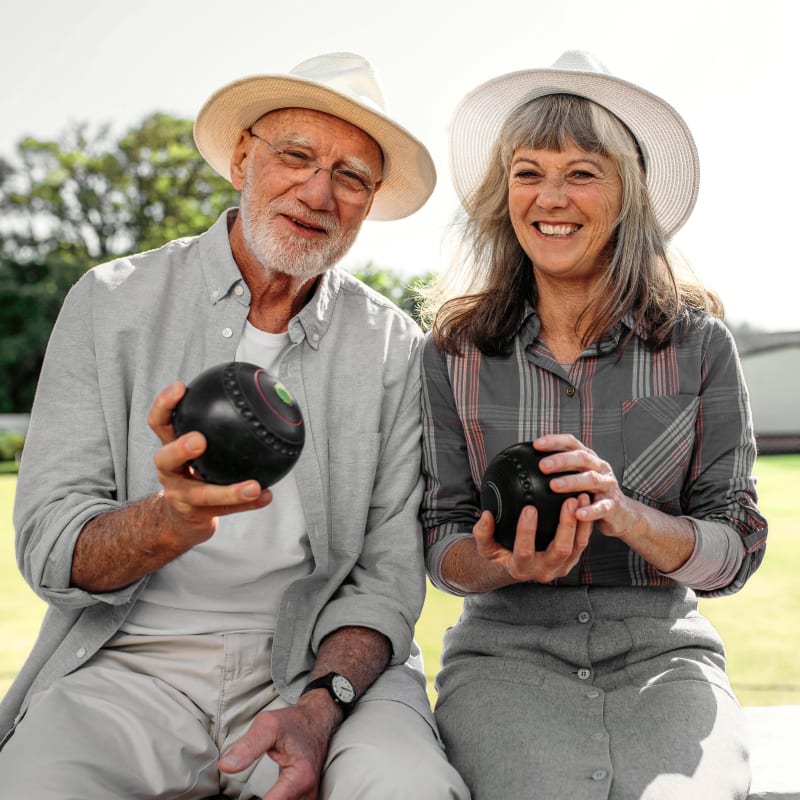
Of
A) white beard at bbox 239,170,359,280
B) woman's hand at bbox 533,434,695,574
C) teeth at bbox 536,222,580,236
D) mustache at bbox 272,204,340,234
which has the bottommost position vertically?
woman's hand at bbox 533,434,695,574

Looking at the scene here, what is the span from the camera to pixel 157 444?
286cm

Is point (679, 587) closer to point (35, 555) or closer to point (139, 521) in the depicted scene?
point (139, 521)

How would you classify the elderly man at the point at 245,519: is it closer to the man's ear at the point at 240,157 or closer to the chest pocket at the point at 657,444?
the man's ear at the point at 240,157

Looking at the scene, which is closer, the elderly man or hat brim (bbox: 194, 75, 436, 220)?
the elderly man

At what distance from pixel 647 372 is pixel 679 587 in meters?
0.65

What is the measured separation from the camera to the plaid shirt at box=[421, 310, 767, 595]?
2891 millimetres

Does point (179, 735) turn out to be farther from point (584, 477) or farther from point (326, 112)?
point (326, 112)

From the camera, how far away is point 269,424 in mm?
2105

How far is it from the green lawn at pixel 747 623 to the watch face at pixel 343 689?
384 centimetres

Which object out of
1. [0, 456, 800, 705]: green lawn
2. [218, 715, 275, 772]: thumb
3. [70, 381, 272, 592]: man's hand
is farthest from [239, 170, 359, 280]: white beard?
[0, 456, 800, 705]: green lawn

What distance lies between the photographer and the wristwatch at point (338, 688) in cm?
261

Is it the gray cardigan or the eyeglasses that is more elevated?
the eyeglasses

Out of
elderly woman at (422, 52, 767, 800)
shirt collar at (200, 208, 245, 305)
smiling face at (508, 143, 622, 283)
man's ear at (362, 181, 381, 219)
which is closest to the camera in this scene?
elderly woman at (422, 52, 767, 800)

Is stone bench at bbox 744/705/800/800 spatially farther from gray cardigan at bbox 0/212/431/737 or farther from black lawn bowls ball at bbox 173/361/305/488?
black lawn bowls ball at bbox 173/361/305/488
